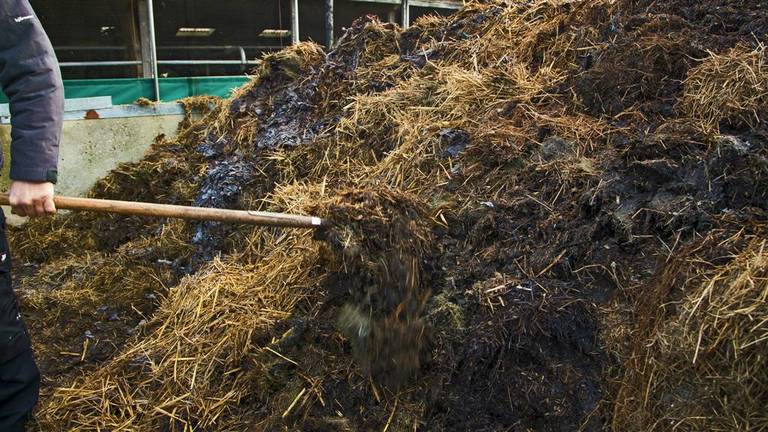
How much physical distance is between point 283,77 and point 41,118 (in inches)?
127

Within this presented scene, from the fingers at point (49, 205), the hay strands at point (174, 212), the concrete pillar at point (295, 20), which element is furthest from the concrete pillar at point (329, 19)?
the fingers at point (49, 205)

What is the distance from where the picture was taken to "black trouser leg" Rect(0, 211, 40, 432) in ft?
7.79

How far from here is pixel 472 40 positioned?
179 inches

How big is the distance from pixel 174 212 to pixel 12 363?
90cm

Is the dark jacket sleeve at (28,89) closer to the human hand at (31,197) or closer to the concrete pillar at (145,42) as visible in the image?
the human hand at (31,197)

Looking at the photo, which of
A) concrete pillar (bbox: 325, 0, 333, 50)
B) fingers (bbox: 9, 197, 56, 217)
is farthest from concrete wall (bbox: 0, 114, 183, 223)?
concrete pillar (bbox: 325, 0, 333, 50)

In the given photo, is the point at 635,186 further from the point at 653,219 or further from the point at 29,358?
the point at 29,358

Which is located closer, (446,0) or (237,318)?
(237,318)

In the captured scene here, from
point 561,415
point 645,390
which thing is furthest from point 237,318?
point 645,390

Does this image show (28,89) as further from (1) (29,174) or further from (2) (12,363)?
(2) (12,363)

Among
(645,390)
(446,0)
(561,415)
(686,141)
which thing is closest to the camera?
(645,390)

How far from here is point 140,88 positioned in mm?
8805

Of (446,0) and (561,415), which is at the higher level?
(446,0)

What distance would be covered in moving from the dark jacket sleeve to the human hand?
0.03m
